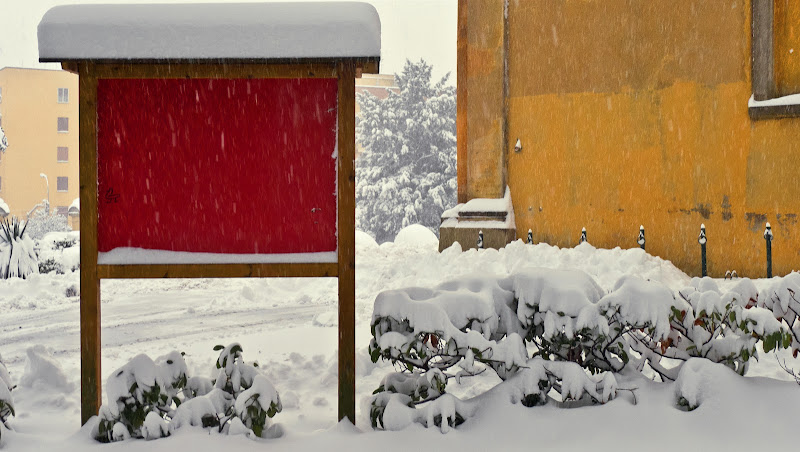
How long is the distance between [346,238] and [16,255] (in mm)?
12264

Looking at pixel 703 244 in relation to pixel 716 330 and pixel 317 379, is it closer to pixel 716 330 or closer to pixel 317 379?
pixel 716 330

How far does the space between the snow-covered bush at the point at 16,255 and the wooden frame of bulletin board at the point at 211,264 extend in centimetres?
1102

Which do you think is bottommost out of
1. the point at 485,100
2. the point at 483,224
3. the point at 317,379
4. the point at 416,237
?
the point at 317,379

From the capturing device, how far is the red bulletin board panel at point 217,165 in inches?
Result: 172

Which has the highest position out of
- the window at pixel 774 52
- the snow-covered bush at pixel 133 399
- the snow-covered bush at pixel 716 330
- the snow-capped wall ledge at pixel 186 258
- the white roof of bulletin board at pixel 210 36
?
the window at pixel 774 52

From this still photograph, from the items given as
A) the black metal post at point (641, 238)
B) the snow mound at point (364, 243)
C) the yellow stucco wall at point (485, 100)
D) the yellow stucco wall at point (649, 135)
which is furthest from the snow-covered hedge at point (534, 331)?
the snow mound at point (364, 243)

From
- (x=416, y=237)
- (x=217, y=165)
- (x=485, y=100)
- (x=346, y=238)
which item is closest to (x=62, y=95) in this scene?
(x=416, y=237)

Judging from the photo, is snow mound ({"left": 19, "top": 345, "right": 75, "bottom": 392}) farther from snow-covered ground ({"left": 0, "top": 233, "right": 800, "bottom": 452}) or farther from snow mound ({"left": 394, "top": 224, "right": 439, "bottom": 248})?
snow mound ({"left": 394, "top": 224, "right": 439, "bottom": 248})

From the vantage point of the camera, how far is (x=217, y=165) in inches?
174

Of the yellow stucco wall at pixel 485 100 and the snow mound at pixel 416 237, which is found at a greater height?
the yellow stucco wall at pixel 485 100

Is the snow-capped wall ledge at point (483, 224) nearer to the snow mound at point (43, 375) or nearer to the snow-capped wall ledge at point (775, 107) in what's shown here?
the snow-capped wall ledge at point (775, 107)

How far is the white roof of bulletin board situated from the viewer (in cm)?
397

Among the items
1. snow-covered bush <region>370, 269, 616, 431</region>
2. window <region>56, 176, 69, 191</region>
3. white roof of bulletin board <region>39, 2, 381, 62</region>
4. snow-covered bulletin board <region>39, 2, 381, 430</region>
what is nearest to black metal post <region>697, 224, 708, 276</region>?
snow-covered bush <region>370, 269, 616, 431</region>

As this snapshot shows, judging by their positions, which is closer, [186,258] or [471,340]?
[471,340]
